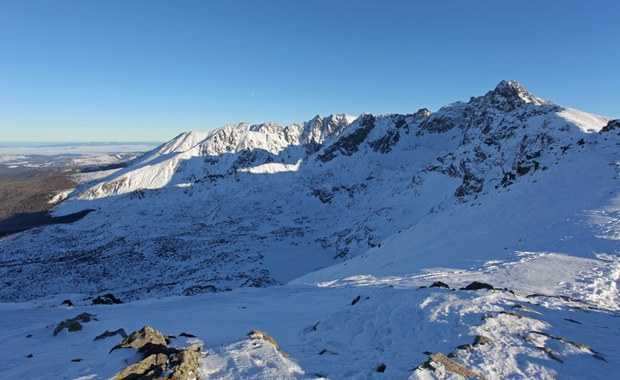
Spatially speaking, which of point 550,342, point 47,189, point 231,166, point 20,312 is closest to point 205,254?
point 20,312

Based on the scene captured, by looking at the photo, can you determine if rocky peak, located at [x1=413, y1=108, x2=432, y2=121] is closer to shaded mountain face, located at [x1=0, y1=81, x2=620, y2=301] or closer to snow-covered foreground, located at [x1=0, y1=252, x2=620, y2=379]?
shaded mountain face, located at [x1=0, y1=81, x2=620, y2=301]

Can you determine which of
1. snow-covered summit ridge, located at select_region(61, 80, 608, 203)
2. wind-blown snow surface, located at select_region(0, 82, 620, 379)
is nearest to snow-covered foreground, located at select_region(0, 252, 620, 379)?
wind-blown snow surface, located at select_region(0, 82, 620, 379)

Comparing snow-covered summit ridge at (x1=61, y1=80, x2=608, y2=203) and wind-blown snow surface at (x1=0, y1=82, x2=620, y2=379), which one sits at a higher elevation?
snow-covered summit ridge at (x1=61, y1=80, x2=608, y2=203)

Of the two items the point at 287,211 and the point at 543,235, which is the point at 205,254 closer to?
the point at 287,211

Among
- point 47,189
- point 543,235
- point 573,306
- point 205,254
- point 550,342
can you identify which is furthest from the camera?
point 47,189

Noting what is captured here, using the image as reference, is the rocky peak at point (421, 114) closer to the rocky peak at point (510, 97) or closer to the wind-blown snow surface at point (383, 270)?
the rocky peak at point (510, 97)
